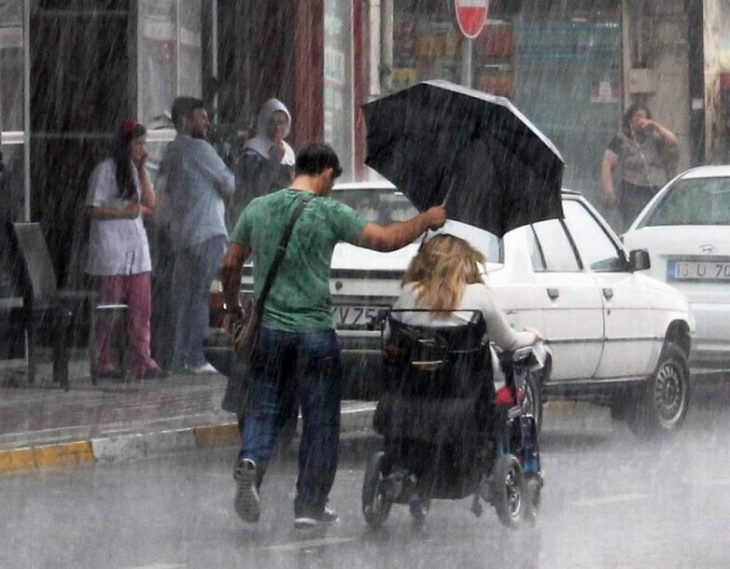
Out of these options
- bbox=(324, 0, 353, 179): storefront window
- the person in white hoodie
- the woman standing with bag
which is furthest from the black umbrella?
the woman standing with bag

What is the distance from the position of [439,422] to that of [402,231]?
872 mm

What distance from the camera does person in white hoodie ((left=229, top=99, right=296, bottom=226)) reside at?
17.1 m

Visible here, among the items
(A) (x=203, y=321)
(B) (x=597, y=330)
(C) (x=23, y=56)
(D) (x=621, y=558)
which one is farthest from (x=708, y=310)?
(D) (x=621, y=558)

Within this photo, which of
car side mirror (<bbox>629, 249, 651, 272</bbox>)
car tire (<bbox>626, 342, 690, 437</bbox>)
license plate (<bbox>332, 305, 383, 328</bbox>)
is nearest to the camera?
license plate (<bbox>332, 305, 383, 328</bbox>)

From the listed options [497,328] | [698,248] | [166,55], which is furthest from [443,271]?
[166,55]

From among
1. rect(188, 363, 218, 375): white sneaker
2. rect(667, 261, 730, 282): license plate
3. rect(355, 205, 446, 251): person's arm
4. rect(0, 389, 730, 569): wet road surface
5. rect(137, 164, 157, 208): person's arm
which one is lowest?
rect(188, 363, 218, 375): white sneaker

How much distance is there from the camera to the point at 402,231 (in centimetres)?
960

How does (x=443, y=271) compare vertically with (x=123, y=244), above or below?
above

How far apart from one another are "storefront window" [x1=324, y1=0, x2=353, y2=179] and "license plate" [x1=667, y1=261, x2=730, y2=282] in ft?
17.7

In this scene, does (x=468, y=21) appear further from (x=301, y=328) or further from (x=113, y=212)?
(x=301, y=328)

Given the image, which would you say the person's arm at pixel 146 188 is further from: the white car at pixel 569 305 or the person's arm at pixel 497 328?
the person's arm at pixel 497 328

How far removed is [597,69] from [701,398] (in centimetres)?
1074

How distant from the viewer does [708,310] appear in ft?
52.4

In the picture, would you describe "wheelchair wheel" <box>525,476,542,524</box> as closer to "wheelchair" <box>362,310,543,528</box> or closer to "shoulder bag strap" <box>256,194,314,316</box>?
"wheelchair" <box>362,310,543,528</box>
